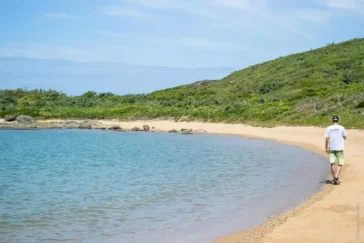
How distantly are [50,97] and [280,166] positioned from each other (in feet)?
200

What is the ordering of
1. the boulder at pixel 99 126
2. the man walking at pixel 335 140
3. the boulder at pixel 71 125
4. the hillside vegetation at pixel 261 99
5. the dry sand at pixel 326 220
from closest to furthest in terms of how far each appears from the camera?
the dry sand at pixel 326 220
the man walking at pixel 335 140
the hillside vegetation at pixel 261 99
the boulder at pixel 99 126
the boulder at pixel 71 125

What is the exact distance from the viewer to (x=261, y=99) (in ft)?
169

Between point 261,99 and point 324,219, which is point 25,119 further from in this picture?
point 324,219

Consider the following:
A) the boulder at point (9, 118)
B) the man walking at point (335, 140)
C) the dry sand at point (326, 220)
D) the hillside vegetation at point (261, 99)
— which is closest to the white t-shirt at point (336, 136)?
the man walking at point (335, 140)

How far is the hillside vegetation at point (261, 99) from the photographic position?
3928 centimetres

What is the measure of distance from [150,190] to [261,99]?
122 ft

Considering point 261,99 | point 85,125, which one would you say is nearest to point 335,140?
point 261,99

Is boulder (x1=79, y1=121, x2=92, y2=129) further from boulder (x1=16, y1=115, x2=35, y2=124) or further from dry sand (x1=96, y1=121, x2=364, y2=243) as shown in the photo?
dry sand (x1=96, y1=121, x2=364, y2=243)

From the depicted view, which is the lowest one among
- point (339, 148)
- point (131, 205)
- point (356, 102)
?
point (131, 205)

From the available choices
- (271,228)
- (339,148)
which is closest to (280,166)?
(339,148)

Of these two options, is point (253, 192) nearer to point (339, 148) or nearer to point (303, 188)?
point (303, 188)

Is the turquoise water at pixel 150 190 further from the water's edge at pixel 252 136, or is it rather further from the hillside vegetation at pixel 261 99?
the hillside vegetation at pixel 261 99

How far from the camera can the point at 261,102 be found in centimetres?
5059

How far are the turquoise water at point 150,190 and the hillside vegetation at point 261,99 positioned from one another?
1067 cm
